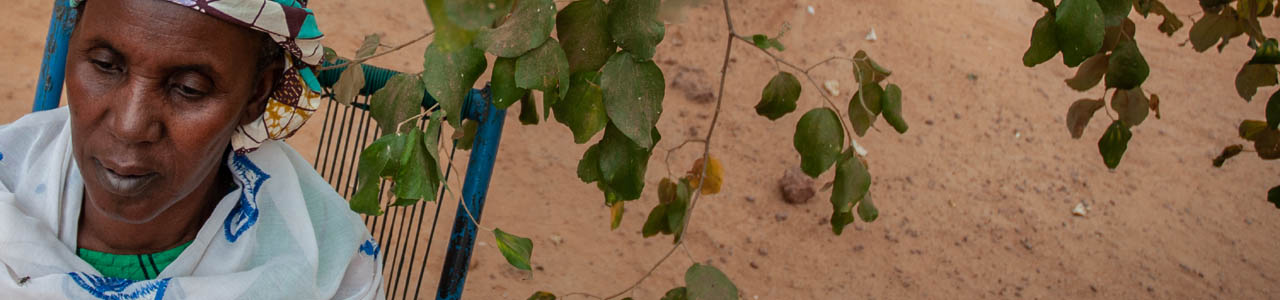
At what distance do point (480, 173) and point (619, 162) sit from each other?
0.65 meters

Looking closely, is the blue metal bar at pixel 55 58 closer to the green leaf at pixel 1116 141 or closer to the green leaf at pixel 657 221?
the green leaf at pixel 657 221

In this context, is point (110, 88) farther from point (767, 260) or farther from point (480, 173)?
point (767, 260)

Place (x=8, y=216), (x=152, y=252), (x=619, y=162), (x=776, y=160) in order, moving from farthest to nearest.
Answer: (x=776, y=160) < (x=152, y=252) < (x=8, y=216) < (x=619, y=162)

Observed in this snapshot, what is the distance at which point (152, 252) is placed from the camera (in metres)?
1.51

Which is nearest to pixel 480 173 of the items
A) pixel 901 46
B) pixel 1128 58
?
pixel 1128 58

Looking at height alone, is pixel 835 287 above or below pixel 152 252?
below

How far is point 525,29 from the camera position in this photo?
1.05 metres

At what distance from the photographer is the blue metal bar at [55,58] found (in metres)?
1.59

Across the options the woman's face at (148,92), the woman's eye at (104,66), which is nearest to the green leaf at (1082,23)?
the woman's face at (148,92)

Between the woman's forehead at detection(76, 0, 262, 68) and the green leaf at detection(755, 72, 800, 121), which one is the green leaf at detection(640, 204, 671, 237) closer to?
the green leaf at detection(755, 72, 800, 121)

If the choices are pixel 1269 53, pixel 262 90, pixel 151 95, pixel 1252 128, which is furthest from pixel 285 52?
pixel 1252 128

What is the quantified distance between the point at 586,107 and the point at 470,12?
0.53 m

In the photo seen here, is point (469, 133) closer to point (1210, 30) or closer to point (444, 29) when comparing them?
point (444, 29)

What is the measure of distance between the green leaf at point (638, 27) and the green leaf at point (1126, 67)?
73 centimetres
